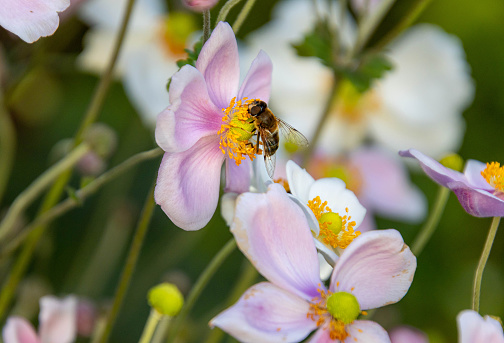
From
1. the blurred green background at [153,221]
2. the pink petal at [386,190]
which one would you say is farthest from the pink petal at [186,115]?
the pink petal at [386,190]

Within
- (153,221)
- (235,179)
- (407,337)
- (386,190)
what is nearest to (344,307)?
(235,179)

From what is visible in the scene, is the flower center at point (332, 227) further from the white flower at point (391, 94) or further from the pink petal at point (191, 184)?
the white flower at point (391, 94)

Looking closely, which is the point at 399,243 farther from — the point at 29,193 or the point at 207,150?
the point at 29,193

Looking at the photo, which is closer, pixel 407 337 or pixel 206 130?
pixel 206 130

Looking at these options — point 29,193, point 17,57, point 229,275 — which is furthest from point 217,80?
point 229,275

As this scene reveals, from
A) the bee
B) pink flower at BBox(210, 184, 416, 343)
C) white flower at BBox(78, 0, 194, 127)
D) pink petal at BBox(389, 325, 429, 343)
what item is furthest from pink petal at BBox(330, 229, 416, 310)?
white flower at BBox(78, 0, 194, 127)

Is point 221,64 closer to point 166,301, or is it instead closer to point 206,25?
point 206,25

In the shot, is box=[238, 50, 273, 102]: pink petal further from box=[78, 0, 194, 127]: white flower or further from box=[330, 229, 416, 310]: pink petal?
box=[78, 0, 194, 127]: white flower
